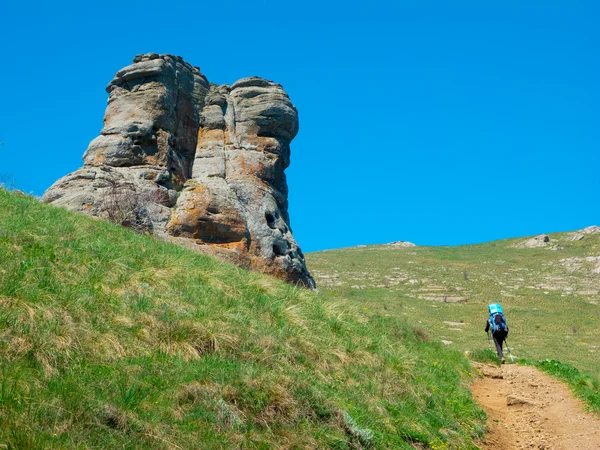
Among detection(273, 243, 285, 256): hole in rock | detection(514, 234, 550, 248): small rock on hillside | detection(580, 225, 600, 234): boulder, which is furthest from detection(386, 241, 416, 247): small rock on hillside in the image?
detection(273, 243, 285, 256): hole in rock

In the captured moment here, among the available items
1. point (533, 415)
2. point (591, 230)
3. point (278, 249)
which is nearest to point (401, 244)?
point (591, 230)

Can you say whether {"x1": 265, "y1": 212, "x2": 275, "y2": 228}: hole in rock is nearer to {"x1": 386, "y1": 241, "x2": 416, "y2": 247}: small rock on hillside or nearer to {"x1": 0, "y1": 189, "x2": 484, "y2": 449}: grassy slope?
{"x1": 0, "y1": 189, "x2": 484, "y2": 449}: grassy slope

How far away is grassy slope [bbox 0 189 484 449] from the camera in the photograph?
23.0 feet

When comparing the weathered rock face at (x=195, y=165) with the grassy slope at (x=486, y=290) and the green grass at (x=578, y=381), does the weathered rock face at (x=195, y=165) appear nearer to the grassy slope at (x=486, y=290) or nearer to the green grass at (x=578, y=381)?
the grassy slope at (x=486, y=290)

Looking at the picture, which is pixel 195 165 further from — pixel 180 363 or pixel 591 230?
pixel 591 230

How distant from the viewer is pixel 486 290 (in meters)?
53.0

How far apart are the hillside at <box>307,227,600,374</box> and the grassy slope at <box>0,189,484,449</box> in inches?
505

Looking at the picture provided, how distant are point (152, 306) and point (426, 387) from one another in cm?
572

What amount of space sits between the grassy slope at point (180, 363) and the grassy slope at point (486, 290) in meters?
6.56

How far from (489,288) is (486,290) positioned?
4.52ft

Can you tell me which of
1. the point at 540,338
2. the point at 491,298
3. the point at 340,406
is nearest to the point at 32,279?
the point at 340,406

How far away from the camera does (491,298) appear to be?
49.5 meters

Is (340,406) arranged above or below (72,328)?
below

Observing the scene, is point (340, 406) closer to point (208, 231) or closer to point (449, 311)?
point (208, 231)
